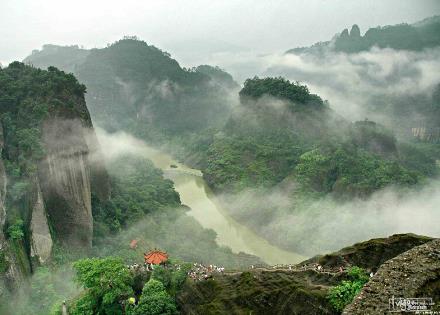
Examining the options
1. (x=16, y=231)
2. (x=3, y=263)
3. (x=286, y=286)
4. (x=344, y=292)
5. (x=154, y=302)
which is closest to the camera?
(x=344, y=292)

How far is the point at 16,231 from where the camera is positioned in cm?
2686

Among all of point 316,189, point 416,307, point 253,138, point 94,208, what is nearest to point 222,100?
point 253,138

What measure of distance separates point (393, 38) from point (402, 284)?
4894 inches

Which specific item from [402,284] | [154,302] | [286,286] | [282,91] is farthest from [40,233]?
[282,91]

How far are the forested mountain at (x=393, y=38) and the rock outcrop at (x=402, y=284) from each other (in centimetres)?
11557

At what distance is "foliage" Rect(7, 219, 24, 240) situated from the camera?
87.5 feet

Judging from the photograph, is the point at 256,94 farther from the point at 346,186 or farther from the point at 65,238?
the point at 65,238

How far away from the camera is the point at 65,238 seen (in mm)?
31859

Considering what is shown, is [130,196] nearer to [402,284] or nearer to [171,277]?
[171,277]

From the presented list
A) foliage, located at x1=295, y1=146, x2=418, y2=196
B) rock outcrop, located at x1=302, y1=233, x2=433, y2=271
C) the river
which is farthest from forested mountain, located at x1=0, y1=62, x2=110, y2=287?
foliage, located at x1=295, y1=146, x2=418, y2=196

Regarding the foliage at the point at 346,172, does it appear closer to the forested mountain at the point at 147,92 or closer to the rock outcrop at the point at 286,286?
the rock outcrop at the point at 286,286

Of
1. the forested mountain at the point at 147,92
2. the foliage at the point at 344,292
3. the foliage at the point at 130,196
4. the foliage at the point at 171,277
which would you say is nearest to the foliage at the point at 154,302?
the foliage at the point at 171,277

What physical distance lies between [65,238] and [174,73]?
78.5 m

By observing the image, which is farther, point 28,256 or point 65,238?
point 65,238
